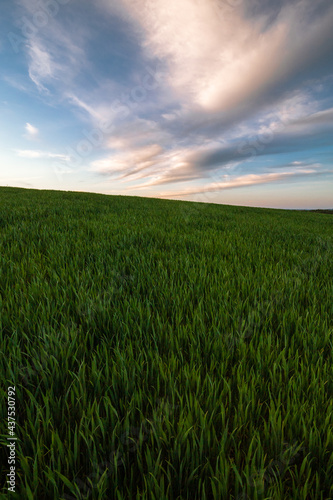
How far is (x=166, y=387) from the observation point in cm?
100

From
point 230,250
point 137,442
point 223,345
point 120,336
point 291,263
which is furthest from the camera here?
point 230,250

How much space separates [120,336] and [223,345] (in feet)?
1.93

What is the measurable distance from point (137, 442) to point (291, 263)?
9.38ft

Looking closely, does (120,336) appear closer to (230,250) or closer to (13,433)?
(13,433)

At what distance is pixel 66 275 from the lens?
208 centimetres

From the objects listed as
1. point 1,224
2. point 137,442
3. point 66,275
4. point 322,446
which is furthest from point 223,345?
point 1,224

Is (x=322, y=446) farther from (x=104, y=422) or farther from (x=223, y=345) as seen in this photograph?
(x=104, y=422)

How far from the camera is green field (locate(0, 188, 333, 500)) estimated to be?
2.39 feet

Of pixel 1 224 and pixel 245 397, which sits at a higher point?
pixel 1 224

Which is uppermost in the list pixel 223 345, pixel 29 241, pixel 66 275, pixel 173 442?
pixel 29 241

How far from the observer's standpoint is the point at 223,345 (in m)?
1.27

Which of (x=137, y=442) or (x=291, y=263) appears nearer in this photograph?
(x=137, y=442)

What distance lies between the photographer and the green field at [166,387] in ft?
2.39

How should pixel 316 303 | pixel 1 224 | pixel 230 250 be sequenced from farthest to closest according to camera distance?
1. pixel 1 224
2. pixel 230 250
3. pixel 316 303
